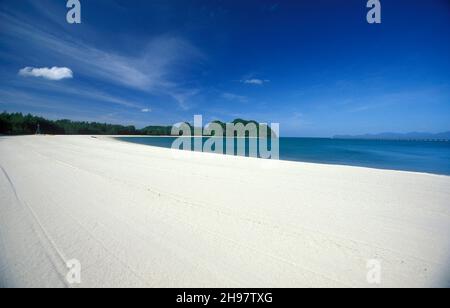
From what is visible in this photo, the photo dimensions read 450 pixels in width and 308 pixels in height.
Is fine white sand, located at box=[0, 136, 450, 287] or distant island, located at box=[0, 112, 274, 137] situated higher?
distant island, located at box=[0, 112, 274, 137]

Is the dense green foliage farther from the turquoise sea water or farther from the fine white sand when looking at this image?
the fine white sand

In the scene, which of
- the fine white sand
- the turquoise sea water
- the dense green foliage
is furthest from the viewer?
the dense green foliage

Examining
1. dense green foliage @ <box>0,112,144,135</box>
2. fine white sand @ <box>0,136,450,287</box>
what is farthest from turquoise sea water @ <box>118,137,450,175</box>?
dense green foliage @ <box>0,112,144,135</box>

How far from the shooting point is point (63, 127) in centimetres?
8512

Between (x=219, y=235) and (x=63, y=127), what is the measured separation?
354 ft

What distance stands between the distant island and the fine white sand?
253 feet

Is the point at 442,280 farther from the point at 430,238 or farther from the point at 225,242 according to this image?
the point at 225,242

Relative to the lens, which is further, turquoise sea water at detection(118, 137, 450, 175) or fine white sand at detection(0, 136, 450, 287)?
turquoise sea water at detection(118, 137, 450, 175)

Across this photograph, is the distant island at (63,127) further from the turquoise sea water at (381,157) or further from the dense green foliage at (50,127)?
the turquoise sea water at (381,157)

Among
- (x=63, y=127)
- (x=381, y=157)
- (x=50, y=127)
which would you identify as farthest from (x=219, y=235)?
(x=63, y=127)

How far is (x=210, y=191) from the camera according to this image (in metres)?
5.70

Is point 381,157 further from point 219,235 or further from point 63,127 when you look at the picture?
point 63,127

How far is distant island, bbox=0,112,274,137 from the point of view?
59219mm
